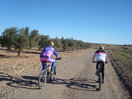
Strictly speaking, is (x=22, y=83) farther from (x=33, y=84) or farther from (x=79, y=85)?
(x=79, y=85)

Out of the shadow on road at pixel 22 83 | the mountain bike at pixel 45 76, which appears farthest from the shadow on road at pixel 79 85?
the shadow on road at pixel 22 83

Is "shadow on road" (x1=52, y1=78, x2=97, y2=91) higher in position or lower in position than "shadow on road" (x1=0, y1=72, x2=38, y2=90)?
lower

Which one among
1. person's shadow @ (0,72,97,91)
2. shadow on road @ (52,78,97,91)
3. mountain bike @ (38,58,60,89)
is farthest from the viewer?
shadow on road @ (52,78,97,91)

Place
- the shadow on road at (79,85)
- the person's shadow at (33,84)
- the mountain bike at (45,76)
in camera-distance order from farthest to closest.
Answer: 1. the shadow on road at (79,85)
2. the person's shadow at (33,84)
3. the mountain bike at (45,76)

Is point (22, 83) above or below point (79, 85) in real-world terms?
above

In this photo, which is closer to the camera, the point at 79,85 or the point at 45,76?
the point at 45,76

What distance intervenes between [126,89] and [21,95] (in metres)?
4.90

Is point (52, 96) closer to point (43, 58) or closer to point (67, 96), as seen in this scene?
point (67, 96)

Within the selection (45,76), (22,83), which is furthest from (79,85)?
(22,83)

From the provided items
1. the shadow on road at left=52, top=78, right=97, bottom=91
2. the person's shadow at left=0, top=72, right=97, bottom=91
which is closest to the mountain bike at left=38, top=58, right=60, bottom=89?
the person's shadow at left=0, top=72, right=97, bottom=91

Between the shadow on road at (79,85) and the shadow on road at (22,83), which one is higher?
the shadow on road at (22,83)

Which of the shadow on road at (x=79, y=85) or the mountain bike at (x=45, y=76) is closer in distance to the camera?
the mountain bike at (x=45, y=76)

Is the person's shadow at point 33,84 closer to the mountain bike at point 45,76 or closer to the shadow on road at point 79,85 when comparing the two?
the shadow on road at point 79,85

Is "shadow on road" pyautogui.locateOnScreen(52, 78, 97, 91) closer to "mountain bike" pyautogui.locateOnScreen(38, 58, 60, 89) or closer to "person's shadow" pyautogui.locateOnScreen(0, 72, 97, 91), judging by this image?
"person's shadow" pyautogui.locateOnScreen(0, 72, 97, 91)
